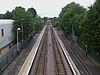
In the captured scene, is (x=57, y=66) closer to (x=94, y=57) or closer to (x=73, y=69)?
(x=73, y=69)

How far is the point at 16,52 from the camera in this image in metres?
39.8

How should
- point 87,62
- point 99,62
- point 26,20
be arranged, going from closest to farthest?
point 99,62, point 87,62, point 26,20

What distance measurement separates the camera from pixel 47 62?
3447 centimetres

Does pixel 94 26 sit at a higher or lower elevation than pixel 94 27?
higher

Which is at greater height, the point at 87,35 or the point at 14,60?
the point at 87,35

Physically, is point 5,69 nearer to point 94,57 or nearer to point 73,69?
point 73,69

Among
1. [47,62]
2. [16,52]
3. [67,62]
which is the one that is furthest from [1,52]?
[67,62]

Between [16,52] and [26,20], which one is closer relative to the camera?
[16,52]

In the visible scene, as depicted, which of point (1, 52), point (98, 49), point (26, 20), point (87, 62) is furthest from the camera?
point (26, 20)

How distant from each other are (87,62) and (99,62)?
2.71 m

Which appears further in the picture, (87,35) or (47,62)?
(47,62)

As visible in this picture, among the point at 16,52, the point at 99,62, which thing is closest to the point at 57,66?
the point at 99,62

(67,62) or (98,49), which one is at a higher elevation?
(98,49)

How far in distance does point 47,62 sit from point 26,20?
64.1ft
